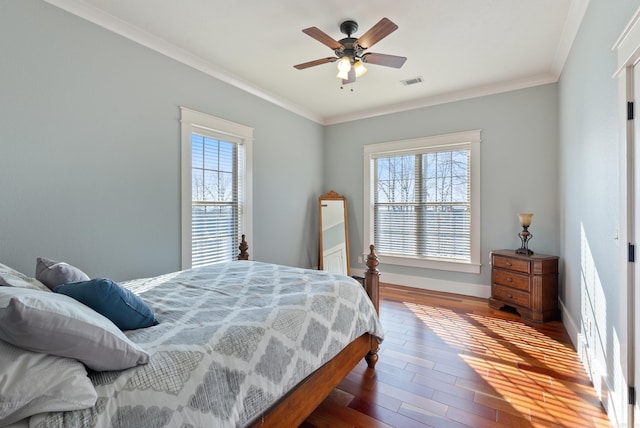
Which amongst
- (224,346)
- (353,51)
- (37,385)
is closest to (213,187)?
(353,51)

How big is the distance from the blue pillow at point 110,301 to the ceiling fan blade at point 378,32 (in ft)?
7.54

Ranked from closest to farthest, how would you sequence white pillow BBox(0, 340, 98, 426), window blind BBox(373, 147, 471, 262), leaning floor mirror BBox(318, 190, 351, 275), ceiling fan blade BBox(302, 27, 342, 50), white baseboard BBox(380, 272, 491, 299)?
white pillow BBox(0, 340, 98, 426), ceiling fan blade BBox(302, 27, 342, 50), white baseboard BBox(380, 272, 491, 299), window blind BBox(373, 147, 471, 262), leaning floor mirror BBox(318, 190, 351, 275)

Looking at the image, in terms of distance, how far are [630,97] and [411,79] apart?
2.42 meters

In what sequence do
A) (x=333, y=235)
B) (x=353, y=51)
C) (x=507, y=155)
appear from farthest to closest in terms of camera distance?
(x=333, y=235) < (x=507, y=155) < (x=353, y=51)

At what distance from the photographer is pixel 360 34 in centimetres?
276

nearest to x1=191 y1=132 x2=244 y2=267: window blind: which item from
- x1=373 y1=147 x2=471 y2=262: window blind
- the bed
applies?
the bed

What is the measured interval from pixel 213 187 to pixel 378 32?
7.73 feet

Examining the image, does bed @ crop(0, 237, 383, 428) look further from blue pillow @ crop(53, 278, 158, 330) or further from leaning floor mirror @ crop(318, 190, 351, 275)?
leaning floor mirror @ crop(318, 190, 351, 275)

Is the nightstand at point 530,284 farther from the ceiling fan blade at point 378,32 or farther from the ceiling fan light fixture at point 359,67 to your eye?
the ceiling fan blade at point 378,32

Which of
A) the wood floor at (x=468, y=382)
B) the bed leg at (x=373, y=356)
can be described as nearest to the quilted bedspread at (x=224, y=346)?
the bed leg at (x=373, y=356)

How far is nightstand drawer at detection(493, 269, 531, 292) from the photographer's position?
332 cm

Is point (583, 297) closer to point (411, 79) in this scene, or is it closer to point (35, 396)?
point (411, 79)

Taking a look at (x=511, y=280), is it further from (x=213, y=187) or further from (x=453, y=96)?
(x=213, y=187)

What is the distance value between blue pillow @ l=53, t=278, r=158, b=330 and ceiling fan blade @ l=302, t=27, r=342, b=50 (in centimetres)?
210
